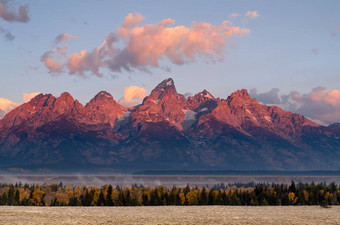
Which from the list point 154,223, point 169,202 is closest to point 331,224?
point 154,223

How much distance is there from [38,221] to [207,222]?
3184cm

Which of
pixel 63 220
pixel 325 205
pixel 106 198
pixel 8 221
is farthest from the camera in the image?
pixel 106 198

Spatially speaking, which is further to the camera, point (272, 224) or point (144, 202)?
point (144, 202)

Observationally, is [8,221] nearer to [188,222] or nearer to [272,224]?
[188,222]

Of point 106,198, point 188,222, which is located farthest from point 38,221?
point 106,198

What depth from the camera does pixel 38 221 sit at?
94062 mm

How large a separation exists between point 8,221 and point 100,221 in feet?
55.1

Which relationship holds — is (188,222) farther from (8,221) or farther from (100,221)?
(8,221)

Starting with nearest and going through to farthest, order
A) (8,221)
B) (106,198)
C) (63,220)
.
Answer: (8,221) < (63,220) < (106,198)

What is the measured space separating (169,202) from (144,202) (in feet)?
32.4

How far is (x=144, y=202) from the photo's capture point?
19750 centimetres

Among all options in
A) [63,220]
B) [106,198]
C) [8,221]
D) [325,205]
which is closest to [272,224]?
[63,220]

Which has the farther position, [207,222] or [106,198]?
[106,198]

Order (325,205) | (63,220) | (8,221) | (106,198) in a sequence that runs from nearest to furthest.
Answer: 1. (8,221)
2. (63,220)
3. (325,205)
4. (106,198)
